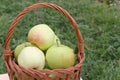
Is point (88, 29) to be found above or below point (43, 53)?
below

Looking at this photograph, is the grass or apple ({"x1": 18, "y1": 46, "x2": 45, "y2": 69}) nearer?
apple ({"x1": 18, "y1": 46, "x2": 45, "y2": 69})

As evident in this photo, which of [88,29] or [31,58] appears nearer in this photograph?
[31,58]

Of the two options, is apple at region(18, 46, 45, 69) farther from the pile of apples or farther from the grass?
the grass

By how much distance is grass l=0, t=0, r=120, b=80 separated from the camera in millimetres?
2682

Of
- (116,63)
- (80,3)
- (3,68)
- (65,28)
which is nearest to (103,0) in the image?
(80,3)

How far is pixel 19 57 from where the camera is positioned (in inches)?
65.3

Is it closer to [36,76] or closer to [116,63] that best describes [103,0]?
[116,63]

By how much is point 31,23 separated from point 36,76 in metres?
1.84

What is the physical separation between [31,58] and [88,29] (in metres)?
1.72

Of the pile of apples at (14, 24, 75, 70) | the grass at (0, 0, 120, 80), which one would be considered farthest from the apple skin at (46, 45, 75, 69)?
the grass at (0, 0, 120, 80)

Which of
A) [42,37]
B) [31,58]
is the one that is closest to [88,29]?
[42,37]

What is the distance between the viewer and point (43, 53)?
67.6 inches

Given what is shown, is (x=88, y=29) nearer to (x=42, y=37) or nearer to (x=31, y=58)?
(x=42, y=37)

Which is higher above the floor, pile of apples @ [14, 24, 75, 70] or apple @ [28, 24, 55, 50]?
apple @ [28, 24, 55, 50]
